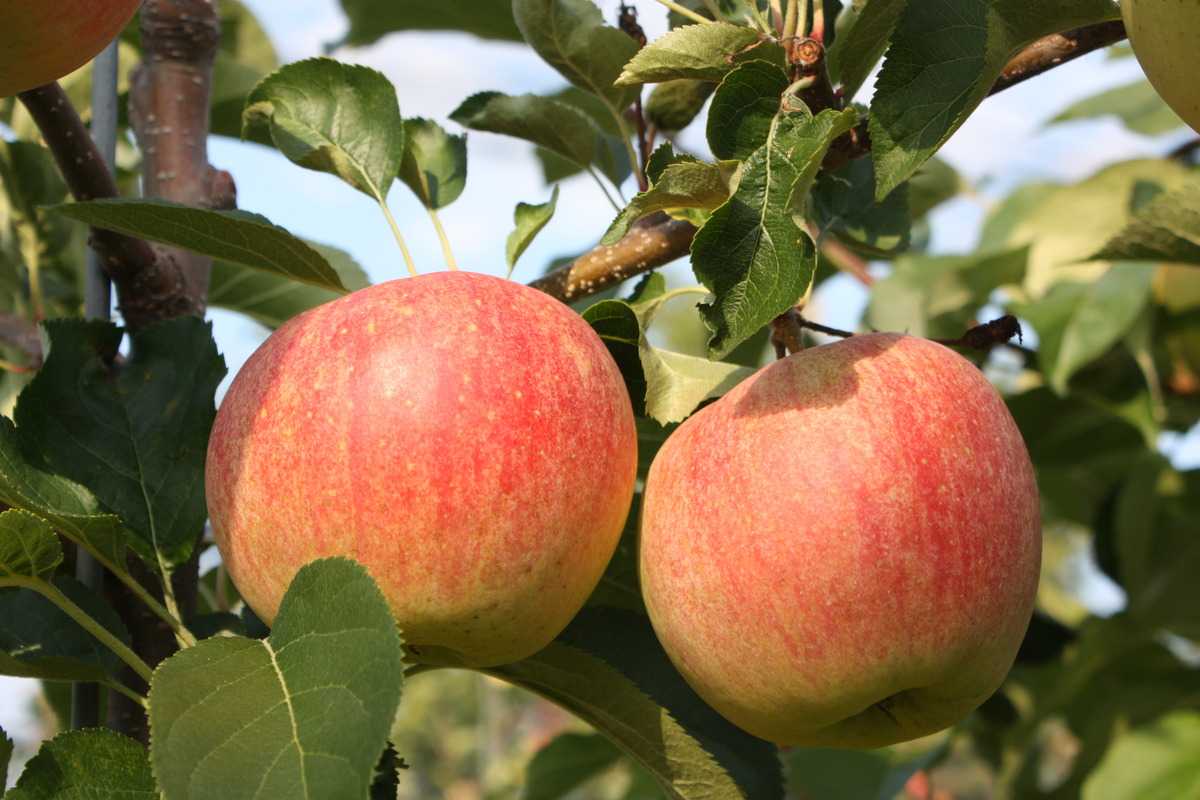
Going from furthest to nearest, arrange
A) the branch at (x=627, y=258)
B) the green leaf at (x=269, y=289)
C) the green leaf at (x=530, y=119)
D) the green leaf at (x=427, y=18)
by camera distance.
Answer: the green leaf at (x=427, y=18) → the green leaf at (x=269, y=289) → the green leaf at (x=530, y=119) → the branch at (x=627, y=258)

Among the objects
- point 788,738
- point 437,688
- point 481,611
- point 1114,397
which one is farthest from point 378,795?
point 437,688

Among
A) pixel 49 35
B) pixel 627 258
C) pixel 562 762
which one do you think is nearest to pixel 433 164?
pixel 627 258

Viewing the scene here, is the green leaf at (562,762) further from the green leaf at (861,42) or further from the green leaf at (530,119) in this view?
the green leaf at (861,42)

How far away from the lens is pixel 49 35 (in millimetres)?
833

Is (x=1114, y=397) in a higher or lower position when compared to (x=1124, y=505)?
higher

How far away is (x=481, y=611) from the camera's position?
2.80 ft

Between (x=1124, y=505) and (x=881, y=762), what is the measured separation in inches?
22.6

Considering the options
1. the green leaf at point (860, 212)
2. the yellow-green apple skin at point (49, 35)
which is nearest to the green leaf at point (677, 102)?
the green leaf at point (860, 212)

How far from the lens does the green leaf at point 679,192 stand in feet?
2.91

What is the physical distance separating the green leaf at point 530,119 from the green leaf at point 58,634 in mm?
577

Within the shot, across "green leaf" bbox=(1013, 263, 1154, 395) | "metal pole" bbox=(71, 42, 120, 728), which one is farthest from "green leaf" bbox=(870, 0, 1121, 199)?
"green leaf" bbox=(1013, 263, 1154, 395)

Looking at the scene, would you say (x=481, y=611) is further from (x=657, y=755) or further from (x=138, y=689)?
(x=138, y=689)

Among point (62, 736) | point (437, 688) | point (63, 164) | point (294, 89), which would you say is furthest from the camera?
point (437, 688)

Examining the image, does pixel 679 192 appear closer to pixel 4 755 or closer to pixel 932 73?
pixel 932 73
